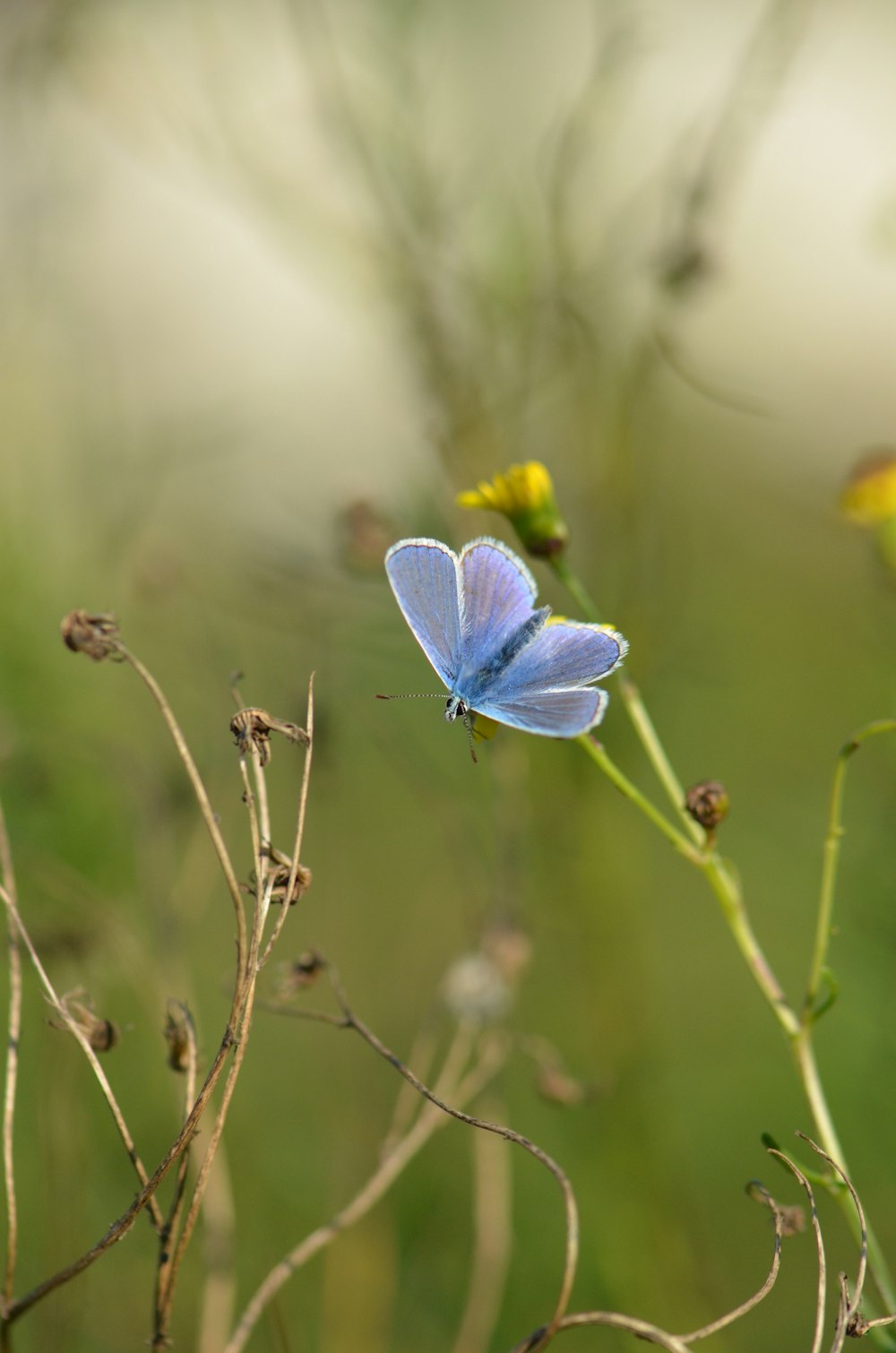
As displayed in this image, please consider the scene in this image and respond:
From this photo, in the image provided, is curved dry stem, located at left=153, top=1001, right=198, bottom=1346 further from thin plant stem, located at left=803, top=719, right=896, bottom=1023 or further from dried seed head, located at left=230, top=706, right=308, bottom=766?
thin plant stem, located at left=803, top=719, right=896, bottom=1023

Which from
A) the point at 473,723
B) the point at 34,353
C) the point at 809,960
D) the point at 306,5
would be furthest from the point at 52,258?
the point at 809,960

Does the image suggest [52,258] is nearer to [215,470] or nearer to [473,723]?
[215,470]

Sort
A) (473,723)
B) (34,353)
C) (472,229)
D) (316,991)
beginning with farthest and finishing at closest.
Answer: (316,991)
(34,353)
(472,229)
(473,723)

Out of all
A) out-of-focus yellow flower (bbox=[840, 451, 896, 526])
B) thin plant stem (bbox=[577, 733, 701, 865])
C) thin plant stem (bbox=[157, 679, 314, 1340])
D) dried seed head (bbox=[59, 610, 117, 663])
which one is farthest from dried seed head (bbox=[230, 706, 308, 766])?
out-of-focus yellow flower (bbox=[840, 451, 896, 526])

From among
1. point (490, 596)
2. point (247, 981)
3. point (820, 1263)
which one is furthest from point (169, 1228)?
point (490, 596)

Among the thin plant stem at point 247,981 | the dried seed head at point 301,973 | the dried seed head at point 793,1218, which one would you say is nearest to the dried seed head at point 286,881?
the thin plant stem at point 247,981

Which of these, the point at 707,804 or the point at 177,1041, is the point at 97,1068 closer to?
the point at 177,1041
